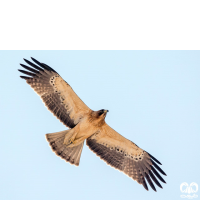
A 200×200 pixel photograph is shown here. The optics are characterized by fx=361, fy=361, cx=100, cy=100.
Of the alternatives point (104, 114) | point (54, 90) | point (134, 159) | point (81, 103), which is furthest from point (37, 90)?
point (134, 159)

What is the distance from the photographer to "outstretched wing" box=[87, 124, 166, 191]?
1147 centimetres

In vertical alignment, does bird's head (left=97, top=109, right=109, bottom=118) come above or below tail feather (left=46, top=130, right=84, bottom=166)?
above

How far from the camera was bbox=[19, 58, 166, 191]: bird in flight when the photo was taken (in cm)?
1126

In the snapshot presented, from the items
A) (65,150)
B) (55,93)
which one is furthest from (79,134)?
(55,93)

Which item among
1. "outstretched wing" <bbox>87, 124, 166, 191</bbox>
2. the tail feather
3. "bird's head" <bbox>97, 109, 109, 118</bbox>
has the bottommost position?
the tail feather

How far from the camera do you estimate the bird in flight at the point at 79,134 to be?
36.9ft

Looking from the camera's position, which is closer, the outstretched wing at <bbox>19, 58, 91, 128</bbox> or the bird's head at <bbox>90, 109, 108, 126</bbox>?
the bird's head at <bbox>90, 109, 108, 126</bbox>

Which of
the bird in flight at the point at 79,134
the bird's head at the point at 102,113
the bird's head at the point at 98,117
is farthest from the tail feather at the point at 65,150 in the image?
the bird's head at the point at 102,113

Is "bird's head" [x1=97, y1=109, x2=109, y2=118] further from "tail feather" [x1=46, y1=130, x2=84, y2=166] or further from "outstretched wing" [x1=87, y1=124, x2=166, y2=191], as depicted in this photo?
"tail feather" [x1=46, y1=130, x2=84, y2=166]

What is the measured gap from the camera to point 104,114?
432 inches

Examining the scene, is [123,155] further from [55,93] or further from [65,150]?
[55,93]

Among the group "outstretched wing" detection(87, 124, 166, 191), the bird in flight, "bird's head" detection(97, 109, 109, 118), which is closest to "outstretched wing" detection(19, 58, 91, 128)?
the bird in flight
